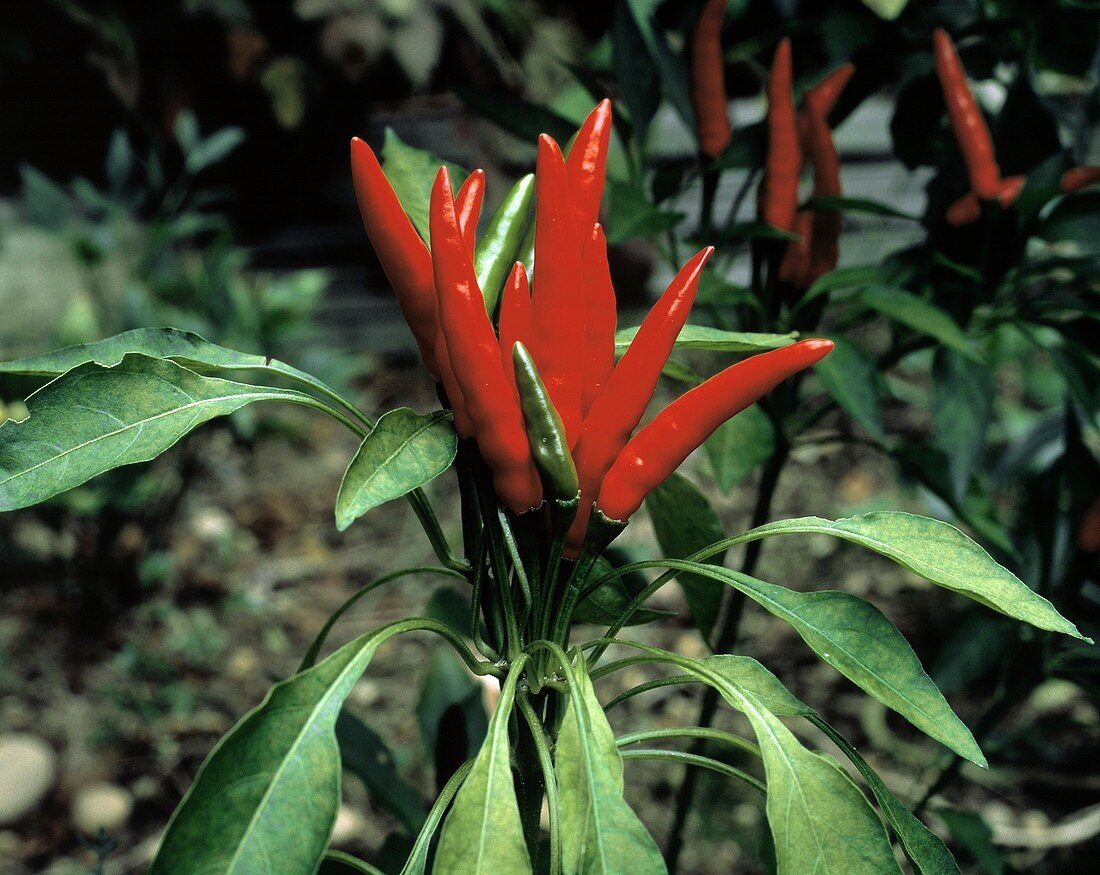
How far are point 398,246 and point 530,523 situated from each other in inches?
7.1

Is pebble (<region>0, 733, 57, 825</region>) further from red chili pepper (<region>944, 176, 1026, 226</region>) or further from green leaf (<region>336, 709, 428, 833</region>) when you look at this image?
red chili pepper (<region>944, 176, 1026, 226</region>)

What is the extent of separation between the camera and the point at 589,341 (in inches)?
23.7

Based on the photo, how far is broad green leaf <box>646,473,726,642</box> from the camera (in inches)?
28.6

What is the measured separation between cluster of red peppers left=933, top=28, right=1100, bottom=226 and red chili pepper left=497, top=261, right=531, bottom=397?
1.76 ft

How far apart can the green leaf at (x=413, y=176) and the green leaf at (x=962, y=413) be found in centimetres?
49

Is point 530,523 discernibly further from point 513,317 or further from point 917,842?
point 917,842

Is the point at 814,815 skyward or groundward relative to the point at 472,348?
groundward

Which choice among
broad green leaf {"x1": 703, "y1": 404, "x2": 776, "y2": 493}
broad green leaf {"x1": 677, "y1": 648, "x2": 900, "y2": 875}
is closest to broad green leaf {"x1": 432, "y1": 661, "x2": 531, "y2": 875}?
broad green leaf {"x1": 677, "y1": 648, "x2": 900, "y2": 875}

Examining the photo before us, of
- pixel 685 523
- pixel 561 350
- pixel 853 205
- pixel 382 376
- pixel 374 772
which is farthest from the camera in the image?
pixel 382 376

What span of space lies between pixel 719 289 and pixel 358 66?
1573 millimetres

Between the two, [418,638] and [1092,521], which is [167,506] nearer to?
[418,638]

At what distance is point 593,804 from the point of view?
494 mm

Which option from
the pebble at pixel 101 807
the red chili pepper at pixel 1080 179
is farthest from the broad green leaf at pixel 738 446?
the pebble at pixel 101 807

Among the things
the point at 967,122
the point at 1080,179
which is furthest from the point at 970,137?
the point at 1080,179
